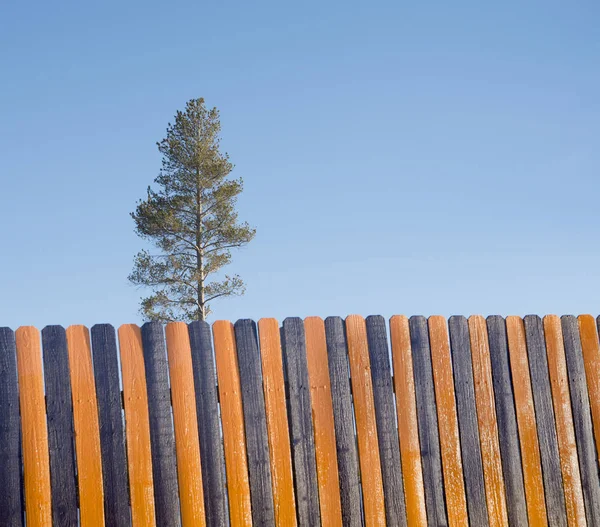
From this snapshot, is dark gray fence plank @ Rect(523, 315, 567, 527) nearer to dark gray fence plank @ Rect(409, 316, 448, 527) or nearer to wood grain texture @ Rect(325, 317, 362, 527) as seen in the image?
dark gray fence plank @ Rect(409, 316, 448, 527)

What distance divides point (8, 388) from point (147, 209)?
17403 mm

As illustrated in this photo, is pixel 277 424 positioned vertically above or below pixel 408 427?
above

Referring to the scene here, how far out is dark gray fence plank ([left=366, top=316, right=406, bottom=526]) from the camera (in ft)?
17.9

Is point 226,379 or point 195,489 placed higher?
point 226,379

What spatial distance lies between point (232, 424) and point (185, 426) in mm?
322

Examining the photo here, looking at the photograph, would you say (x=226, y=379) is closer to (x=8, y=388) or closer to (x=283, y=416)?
(x=283, y=416)

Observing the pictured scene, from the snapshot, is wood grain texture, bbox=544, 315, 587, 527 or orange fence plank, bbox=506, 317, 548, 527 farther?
wood grain texture, bbox=544, 315, 587, 527

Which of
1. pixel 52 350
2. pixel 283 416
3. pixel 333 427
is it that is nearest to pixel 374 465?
pixel 333 427

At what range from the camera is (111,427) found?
4.90 meters

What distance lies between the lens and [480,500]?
18.9 feet

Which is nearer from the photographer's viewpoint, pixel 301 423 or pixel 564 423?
pixel 301 423

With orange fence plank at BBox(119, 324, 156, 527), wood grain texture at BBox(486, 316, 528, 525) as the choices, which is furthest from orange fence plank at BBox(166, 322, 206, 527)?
wood grain texture at BBox(486, 316, 528, 525)

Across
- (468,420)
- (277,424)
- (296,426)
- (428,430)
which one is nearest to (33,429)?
(277,424)

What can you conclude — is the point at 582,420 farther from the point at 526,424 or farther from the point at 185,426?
the point at 185,426
